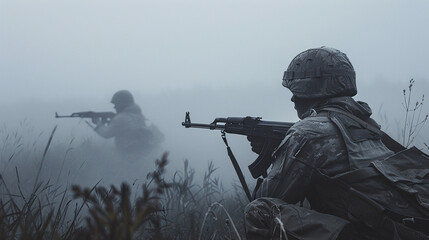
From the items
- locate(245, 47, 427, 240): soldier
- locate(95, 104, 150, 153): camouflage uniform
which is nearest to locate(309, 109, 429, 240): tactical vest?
locate(245, 47, 427, 240): soldier

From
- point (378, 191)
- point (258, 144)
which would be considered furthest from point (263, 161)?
point (378, 191)

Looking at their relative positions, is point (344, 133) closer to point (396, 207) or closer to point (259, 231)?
point (396, 207)

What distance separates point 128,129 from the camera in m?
9.84

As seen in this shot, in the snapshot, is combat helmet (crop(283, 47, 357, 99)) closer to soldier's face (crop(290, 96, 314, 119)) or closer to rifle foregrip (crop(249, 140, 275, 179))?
soldier's face (crop(290, 96, 314, 119))

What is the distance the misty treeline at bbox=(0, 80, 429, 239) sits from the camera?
0.76 m

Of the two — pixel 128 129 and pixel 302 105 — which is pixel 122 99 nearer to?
pixel 128 129

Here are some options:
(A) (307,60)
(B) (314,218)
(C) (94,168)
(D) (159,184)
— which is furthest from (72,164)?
(D) (159,184)

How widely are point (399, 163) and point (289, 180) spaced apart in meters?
0.57

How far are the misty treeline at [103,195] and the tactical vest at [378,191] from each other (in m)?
0.58

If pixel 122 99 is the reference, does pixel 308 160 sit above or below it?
above

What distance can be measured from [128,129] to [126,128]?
0.04 meters

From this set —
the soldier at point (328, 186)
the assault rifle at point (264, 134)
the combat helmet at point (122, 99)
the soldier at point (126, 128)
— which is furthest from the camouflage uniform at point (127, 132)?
the soldier at point (328, 186)

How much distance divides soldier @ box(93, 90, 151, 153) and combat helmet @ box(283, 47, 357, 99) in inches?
273

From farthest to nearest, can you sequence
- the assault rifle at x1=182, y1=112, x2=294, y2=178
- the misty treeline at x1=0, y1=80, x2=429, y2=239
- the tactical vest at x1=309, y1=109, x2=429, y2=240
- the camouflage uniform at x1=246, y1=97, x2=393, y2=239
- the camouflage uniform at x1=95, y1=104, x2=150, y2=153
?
the camouflage uniform at x1=95, y1=104, x2=150, y2=153, the assault rifle at x1=182, y1=112, x2=294, y2=178, the camouflage uniform at x1=246, y1=97, x2=393, y2=239, the tactical vest at x1=309, y1=109, x2=429, y2=240, the misty treeline at x1=0, y1=80, x2=429, y2=239
